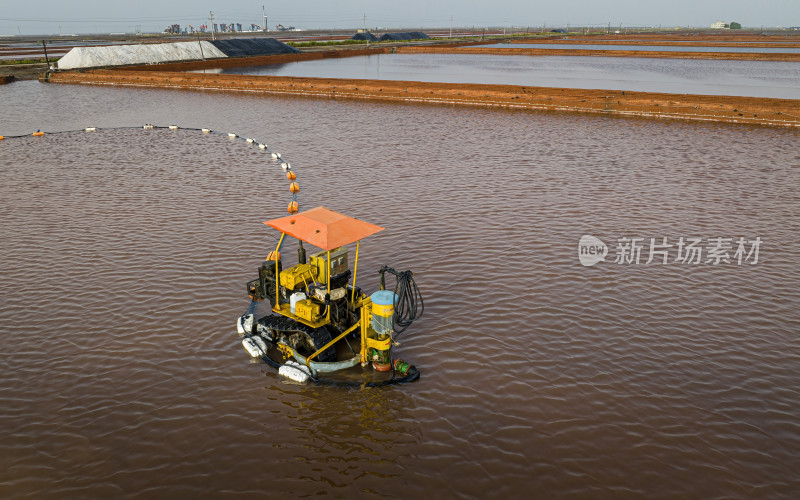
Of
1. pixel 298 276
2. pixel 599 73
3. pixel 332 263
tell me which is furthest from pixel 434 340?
pixel 599 73

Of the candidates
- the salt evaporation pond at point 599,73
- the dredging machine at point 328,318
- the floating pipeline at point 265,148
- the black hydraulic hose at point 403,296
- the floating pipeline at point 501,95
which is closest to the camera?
the dredging machine at point 328,318

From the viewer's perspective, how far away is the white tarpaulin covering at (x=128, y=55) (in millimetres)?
71000

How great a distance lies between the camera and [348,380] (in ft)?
37.6

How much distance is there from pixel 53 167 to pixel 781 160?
39945 mm

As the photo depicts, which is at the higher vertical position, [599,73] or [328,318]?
[599,73]

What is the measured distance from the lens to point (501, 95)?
47.7 metres

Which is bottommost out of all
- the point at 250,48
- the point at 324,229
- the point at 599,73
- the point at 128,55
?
the point at 324,229

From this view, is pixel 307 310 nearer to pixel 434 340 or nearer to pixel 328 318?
pixel 328 318

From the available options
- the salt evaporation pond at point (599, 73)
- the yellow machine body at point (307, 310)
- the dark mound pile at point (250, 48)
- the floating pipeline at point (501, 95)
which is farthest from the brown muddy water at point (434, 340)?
the dark mound pile at point (250, 48)

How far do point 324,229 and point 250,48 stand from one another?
96.4 meters

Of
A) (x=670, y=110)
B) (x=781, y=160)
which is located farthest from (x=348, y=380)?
(x=670, y=110)

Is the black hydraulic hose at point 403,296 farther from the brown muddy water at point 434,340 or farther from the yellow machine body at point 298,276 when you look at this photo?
the yellow machine body at point 298,276

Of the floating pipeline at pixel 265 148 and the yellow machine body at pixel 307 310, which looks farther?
the floating pipeline at pixel 265 148

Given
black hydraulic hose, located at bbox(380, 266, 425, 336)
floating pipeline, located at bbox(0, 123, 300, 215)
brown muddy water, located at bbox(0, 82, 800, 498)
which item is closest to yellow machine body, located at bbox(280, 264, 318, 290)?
black hydraulic hose, located at bbox(380, 266, 425, 336)
